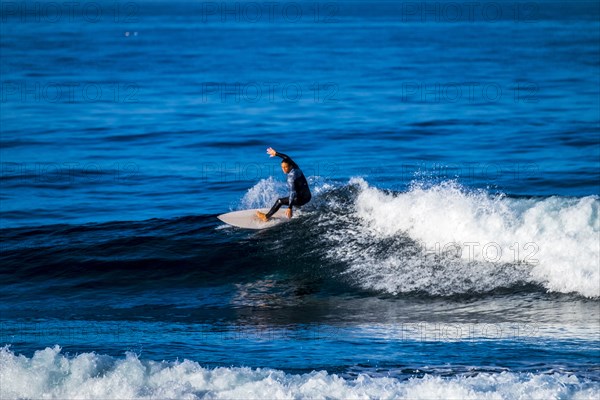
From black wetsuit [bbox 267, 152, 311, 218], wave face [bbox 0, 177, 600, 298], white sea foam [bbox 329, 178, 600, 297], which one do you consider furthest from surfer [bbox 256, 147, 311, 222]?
white sea foam [bbox 329, 178, 600, 297]

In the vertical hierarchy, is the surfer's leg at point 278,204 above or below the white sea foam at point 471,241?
above

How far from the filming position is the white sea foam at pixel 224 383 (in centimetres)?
1333

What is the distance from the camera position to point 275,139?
38094mm

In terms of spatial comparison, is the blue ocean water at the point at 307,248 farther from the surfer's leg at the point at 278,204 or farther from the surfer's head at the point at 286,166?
the surfer's head at the point at 286,166

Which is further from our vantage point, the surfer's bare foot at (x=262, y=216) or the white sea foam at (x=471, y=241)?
the surfer's bare foot at (x=262, y=216)

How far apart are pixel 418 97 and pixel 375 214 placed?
26.5 metres

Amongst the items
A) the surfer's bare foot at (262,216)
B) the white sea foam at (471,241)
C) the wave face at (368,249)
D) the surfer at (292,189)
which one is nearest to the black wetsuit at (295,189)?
the surfer at (292,189)

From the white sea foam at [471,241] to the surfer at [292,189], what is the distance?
Result: 112cm

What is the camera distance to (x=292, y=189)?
20969mm

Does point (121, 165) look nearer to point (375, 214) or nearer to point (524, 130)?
point (375, 214)

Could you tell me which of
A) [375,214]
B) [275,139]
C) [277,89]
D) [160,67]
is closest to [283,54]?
[160,67]

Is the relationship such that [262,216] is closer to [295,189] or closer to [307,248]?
[295,189]

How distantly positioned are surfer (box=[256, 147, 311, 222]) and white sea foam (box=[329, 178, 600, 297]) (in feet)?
3.68

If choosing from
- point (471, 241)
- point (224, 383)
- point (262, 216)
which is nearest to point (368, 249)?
point (471, 241)
